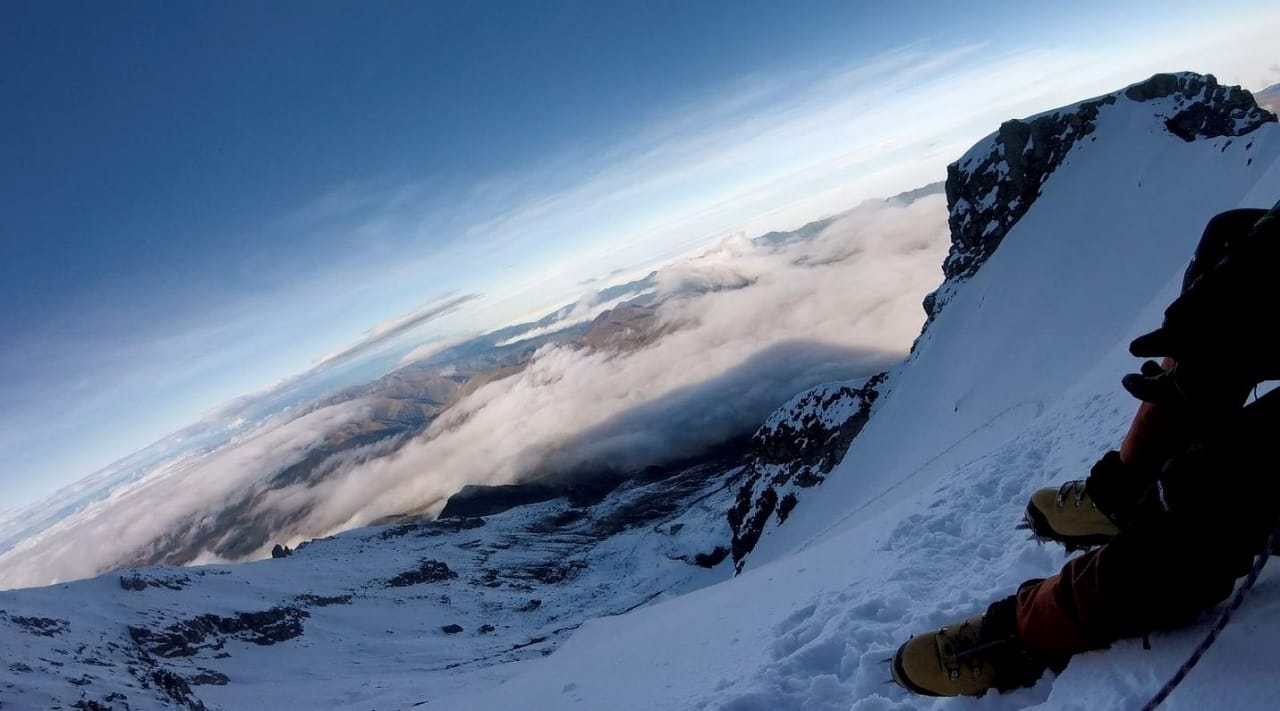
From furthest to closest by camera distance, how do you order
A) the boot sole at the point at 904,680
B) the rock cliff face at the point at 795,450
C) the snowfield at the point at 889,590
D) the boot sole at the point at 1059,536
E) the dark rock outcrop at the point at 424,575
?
the dark rock outcrop at the point at 424,575, the rock cliff face at the point at 795,450, the snowfield at the point at 889,590, the boot sole at the point at 1059,536, the boot sole at the point at 904,680

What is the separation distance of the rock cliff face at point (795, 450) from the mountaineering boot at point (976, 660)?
89467 millimetres

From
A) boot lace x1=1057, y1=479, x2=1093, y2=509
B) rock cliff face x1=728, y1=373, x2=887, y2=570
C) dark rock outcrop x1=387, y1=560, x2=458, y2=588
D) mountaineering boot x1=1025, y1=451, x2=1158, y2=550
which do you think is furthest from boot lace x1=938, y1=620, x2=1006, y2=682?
dark rock outcrop x1=387, y1=560, x2=458, y2=588

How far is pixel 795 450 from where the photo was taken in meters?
110

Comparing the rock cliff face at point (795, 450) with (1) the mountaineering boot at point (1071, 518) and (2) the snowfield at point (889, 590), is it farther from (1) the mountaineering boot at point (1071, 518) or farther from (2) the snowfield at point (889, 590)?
(1) the mountaineering boot at point (1071, 518)

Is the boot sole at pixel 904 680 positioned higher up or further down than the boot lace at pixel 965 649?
further down

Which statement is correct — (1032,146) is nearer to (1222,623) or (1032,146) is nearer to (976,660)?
(976,660)

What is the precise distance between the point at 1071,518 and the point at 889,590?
124 inches

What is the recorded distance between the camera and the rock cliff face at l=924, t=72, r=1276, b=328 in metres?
50.2

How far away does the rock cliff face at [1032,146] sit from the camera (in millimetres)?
50188

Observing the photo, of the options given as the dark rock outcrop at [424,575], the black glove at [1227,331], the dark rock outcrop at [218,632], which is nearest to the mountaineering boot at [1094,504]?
the black glove at [1227,331]

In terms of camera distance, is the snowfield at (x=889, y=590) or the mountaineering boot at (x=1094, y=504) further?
the snowfield at (x=889, y=590)

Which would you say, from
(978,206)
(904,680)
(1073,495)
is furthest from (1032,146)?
(904,680)

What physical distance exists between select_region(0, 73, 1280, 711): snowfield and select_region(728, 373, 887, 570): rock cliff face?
1.72 m

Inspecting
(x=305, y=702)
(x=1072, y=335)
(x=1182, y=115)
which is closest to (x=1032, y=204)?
(x=1182, y=115)
